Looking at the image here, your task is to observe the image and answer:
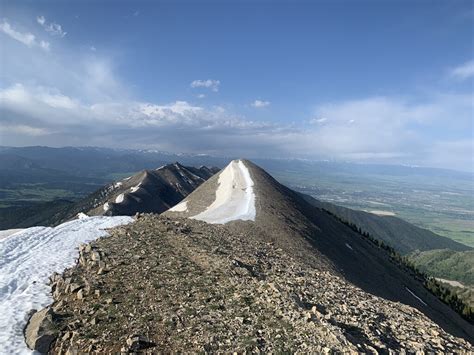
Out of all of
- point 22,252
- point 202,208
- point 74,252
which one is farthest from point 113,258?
point 202,208

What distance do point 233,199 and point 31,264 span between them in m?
36.8

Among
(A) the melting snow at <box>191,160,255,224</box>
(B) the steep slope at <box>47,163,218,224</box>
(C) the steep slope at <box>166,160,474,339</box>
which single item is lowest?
(B) the steep slope at <box>47,163,218,224</box>

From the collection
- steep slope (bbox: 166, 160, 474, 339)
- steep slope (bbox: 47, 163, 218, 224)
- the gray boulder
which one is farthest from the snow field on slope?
steep slope (bbox: 47, 163, 218, 224)

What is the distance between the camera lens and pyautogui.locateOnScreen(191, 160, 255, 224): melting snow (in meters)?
47.2

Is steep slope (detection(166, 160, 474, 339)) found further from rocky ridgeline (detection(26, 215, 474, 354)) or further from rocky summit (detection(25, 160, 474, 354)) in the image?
rocky ridgeline (detection(26, 215, 474, 354))

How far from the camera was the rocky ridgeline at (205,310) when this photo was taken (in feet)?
48.8

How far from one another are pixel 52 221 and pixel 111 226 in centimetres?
17924

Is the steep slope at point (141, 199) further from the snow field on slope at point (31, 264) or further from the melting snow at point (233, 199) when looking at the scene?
the snow field on slope at point (31, 264)

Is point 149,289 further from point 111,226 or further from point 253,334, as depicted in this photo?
point 111,226

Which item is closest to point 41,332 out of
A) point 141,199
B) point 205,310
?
point 205,310

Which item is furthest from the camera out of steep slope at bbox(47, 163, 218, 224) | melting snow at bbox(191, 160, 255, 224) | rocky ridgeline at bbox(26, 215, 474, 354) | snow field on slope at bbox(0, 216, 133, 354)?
steep slope at bbox(47, 163, 218, 224)

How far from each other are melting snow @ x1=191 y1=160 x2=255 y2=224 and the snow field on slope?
14.2 metres

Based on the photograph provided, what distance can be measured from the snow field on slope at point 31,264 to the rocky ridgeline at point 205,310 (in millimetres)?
853

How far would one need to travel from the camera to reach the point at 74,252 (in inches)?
1024
